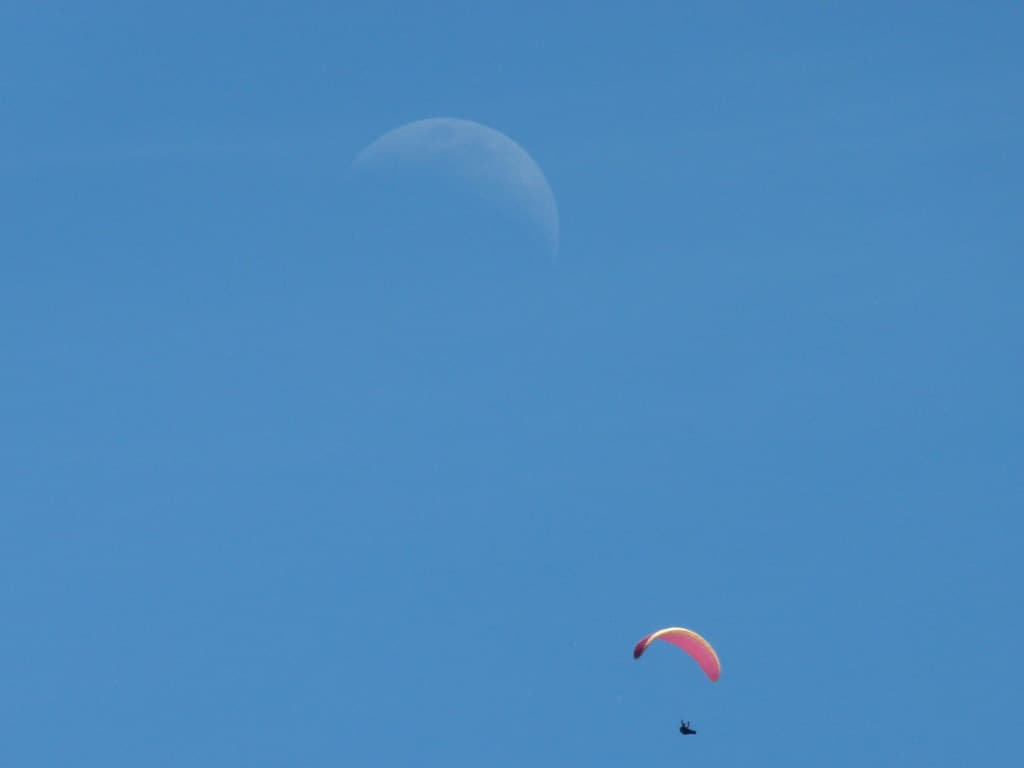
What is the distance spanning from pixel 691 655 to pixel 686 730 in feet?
11.8

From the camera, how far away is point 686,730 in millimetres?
124625

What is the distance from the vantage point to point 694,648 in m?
123

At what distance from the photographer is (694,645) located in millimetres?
123062

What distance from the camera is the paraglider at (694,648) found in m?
121

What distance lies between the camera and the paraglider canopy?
395ft

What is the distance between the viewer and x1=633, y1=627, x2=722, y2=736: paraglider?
121 meters

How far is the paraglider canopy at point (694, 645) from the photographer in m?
120

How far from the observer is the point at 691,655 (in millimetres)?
123938

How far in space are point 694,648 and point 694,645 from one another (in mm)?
298
